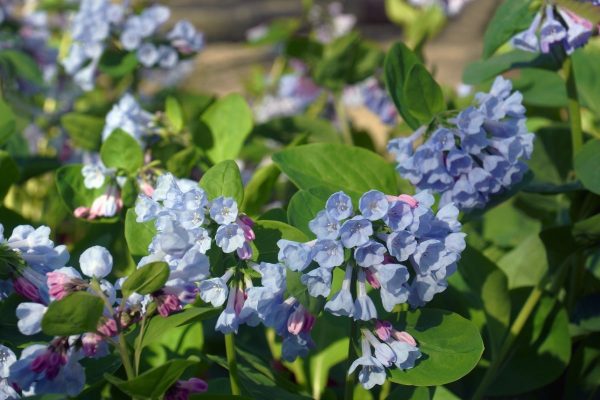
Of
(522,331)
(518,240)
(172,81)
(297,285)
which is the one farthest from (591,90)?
(172,81)

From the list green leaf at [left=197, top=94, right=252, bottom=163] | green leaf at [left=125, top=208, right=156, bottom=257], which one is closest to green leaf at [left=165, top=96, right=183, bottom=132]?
green leaf at [left=197, top=94, right=252, bottom=163]

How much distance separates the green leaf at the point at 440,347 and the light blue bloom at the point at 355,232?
0.16 metres

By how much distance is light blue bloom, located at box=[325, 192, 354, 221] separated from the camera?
75cm

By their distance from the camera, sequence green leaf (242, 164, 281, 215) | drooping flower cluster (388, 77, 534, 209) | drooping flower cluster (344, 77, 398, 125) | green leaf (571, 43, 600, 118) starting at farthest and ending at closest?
drooping flower cluster (344, 77, 398, 125) → green leaf (571, 43, 600, 118) → green leaf (242, 164, 281, 215) → drooping flower cluster (388, 77, 534, 209)

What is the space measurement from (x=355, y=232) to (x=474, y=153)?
242 millimetres

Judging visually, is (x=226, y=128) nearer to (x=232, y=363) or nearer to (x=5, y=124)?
(x=5, y=124)

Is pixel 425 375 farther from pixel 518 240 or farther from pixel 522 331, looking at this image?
pixel 518 240

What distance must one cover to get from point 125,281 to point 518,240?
0.81 metres

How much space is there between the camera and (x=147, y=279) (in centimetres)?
72

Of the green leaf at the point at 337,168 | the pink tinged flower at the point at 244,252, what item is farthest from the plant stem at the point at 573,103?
the pink tinged flower at the point at 244,252

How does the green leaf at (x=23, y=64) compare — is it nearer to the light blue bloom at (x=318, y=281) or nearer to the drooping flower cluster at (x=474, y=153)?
the drooping flower cluster at (x=474, y=153)

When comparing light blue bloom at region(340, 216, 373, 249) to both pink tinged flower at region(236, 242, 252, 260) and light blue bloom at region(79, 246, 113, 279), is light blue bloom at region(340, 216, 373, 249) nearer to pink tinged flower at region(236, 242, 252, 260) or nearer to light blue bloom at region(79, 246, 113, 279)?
pink tinged flower at region(236, 242, 252, 260)

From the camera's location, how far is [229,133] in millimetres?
1319

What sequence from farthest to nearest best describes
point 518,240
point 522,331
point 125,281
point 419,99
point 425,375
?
point 518,240 < point 522,331 < point 419,99 < point 425,375 < point 125,281
